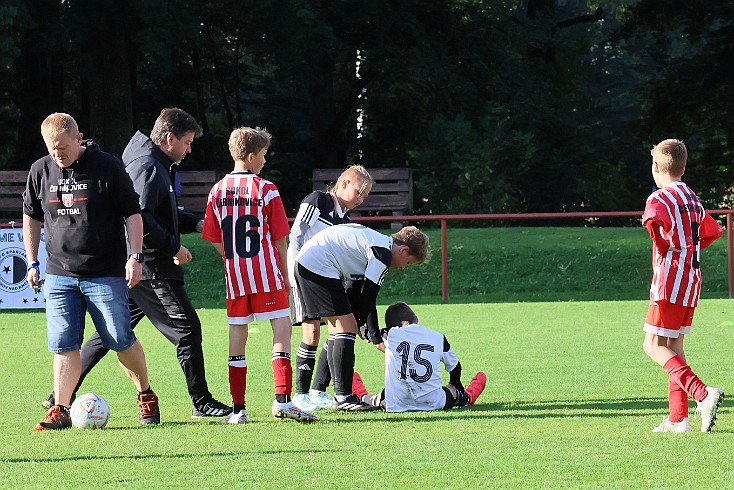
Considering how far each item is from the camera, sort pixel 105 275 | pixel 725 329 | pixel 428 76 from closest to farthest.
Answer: pixel 105 275 → pixel 725 329 → pixel 428 76

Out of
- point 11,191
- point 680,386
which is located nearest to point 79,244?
point 680,386

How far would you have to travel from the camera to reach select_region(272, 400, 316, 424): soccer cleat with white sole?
7.62 m

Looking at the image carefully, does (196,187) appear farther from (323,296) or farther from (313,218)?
(323,296)

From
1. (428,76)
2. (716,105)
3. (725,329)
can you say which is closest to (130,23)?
(428,76)

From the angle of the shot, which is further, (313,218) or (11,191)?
(11,191)

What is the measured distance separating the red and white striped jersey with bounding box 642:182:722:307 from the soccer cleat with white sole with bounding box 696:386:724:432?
1.82ft

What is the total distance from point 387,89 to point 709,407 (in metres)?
27.0

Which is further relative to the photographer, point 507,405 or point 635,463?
point 507,405

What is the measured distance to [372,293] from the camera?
8.12m

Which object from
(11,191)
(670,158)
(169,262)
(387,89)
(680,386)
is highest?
(387,89)

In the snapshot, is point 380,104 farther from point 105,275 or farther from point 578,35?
point 105,275

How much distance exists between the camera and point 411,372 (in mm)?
8266

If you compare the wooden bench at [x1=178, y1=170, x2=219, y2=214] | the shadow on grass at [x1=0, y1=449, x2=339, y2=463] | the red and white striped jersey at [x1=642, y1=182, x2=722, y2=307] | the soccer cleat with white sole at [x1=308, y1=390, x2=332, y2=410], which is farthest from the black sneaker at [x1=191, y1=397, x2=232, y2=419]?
the wooden bench at [x1=178, y1=170, x2=219, y2=214]

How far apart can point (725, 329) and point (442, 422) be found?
732 cm
